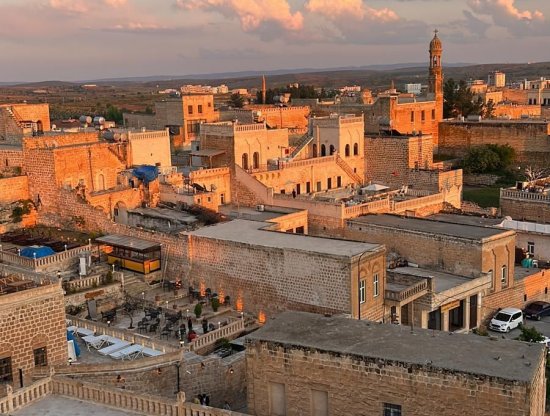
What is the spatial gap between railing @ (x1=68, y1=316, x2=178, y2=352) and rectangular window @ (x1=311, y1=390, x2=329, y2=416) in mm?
4631

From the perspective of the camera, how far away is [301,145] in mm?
44031

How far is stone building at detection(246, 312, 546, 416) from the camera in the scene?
45.3 feet

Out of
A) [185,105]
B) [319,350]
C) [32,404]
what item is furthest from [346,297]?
[185,105]

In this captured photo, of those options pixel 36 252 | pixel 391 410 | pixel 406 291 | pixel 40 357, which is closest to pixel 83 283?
pixel 36 252

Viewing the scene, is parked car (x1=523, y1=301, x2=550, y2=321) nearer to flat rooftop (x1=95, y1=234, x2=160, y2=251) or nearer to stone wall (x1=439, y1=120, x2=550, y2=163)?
flat rooftop (x1=95, y1=234, x2=160, y2=251)

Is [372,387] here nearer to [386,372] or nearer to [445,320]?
[386,372]

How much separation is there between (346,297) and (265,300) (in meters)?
3.61

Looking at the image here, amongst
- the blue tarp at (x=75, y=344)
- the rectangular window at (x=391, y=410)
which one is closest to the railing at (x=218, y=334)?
the blue tarp at (x=75, y=344)

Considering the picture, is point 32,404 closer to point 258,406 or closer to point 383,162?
point 258,406

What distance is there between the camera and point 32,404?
48.1 ft

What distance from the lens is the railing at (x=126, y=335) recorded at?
759 inches

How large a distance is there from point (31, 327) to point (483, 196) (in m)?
36.0

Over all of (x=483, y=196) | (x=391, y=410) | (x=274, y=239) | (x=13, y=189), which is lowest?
(x=483, y=196)

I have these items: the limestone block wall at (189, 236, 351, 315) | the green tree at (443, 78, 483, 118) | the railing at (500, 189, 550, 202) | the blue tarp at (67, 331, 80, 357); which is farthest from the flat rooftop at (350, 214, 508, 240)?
the green tree at (443, 78, 483, 118)
